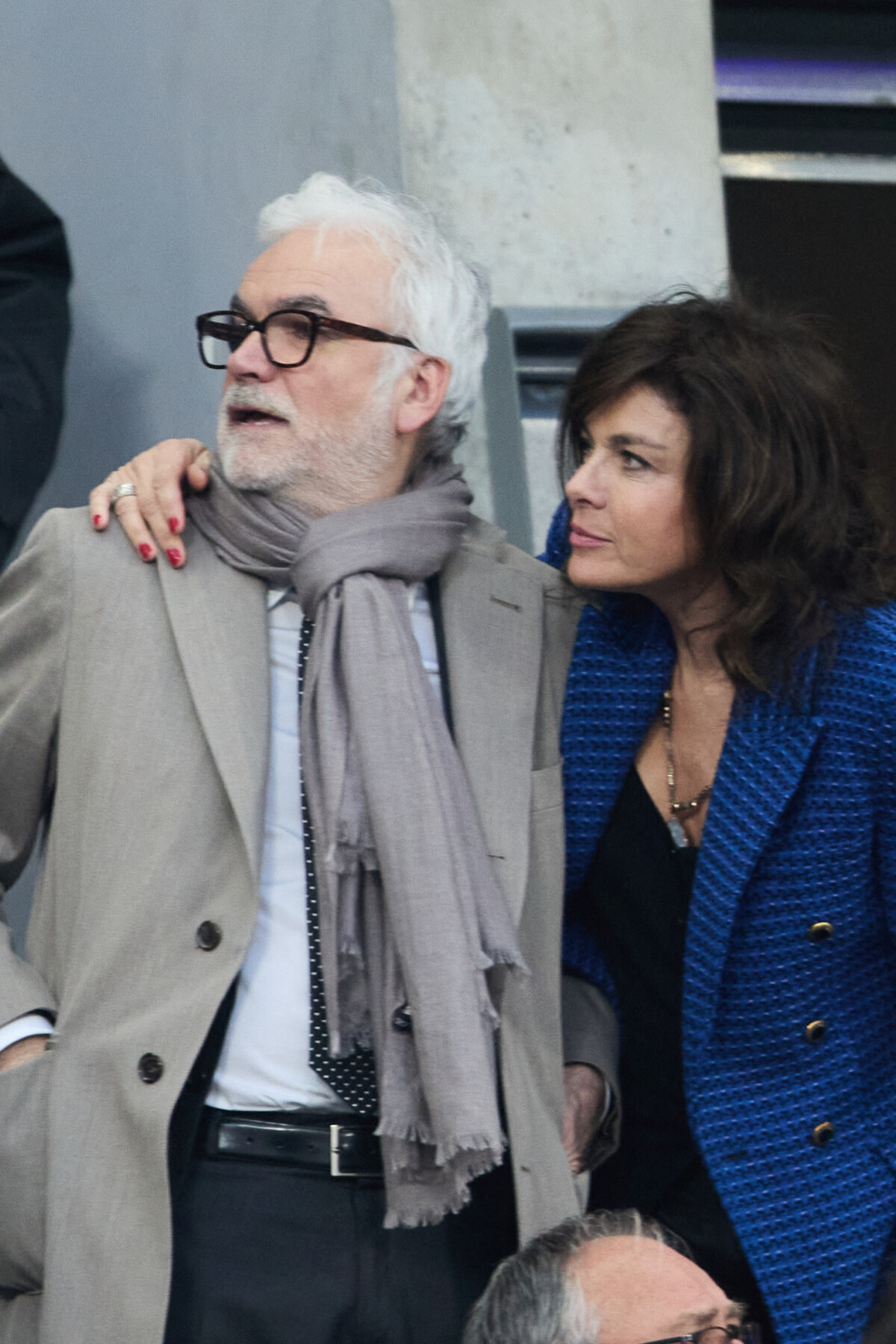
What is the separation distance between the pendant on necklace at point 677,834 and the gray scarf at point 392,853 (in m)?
0.31

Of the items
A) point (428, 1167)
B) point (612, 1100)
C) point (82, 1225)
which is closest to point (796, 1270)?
point (612, 1100)

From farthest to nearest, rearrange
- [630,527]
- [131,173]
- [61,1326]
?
[131,173] < [630,527] < [61,1326]

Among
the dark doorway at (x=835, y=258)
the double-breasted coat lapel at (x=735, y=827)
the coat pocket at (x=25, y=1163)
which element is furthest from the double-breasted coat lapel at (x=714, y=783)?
the dark doorway at (x=835, y=258)

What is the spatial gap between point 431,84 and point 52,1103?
2654 mm

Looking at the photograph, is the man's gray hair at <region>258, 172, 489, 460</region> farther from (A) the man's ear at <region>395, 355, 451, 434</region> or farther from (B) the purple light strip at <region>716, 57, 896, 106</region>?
(B) the purple light strip at <region>716, 57, 896, 106</region>

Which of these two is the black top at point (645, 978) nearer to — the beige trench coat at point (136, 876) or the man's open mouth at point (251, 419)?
the beige trench coat at point (136, 876)

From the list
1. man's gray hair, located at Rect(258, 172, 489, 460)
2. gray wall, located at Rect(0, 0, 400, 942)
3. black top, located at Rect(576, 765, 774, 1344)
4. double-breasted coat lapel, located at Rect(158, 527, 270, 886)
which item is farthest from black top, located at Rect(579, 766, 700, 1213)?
gray wall, located at Rect(0, 0, 400, 942)

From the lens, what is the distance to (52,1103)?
213cm

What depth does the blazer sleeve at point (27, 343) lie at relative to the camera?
129 inches

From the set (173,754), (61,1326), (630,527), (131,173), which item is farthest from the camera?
(131,173)

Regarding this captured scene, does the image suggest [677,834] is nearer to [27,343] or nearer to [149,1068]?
[149,1068]

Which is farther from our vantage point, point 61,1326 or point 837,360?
point 837,360

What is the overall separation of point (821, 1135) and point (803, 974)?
223 mm

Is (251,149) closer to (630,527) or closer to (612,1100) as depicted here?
(630,527)
